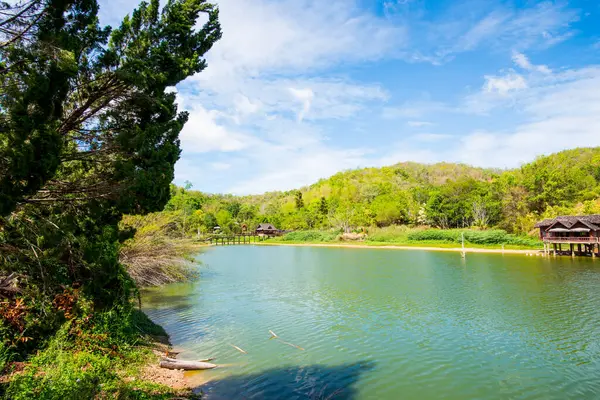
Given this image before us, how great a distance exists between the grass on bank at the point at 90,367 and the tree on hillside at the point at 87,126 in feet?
2.50

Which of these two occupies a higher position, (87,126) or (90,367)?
(87,126)

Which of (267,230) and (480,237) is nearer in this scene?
(480,237)

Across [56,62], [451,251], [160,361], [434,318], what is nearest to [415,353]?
[434,318]

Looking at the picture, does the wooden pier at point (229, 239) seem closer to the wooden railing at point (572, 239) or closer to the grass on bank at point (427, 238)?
the grass on bank at point (427, 238)

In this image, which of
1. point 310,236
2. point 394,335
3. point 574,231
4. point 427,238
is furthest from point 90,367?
point 310,236

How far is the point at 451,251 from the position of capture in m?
42.8

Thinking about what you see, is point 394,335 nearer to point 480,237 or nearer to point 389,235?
point 480,237

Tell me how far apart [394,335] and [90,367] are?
8883mm

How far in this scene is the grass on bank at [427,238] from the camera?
143ft

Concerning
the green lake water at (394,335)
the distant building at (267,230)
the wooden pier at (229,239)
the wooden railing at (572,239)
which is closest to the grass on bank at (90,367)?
the green lake water at (394,335)

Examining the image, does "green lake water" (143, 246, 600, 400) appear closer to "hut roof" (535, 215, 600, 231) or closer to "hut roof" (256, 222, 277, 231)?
"hut roof" (535, 215, 600, 231)

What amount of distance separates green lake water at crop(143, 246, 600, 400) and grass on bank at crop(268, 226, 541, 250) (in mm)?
21026

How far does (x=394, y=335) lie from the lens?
12.3m

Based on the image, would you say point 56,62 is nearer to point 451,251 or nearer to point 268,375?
point 268,375
